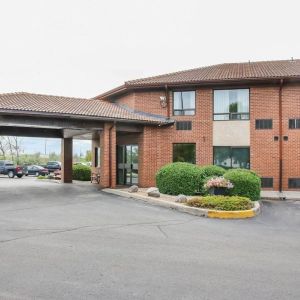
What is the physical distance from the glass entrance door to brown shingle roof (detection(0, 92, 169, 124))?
7.36ft

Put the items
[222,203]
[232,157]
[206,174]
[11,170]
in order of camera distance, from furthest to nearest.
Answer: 1. [11,170]
2. [232,157]
3. [206,174]
4. [222,203]

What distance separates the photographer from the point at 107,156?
59.4 ft

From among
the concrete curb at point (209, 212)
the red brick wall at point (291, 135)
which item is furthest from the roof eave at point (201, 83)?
the concrete curb at point (209, 212)

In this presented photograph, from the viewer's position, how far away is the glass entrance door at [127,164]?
66.8 feet

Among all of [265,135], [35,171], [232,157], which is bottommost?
[35,171]

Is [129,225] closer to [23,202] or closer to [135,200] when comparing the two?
[135,200]

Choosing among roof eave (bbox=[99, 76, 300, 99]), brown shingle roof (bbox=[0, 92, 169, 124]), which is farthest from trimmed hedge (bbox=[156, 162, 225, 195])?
roof eave (bbox=[99, 76, 300, 99])

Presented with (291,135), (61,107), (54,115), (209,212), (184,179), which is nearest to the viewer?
(209,212)

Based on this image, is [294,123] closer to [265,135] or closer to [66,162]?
[265,135]

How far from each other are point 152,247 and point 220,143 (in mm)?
12923

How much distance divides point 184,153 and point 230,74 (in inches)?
205

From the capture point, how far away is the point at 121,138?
21.4m

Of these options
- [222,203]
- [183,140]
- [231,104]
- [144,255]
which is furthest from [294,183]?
[144,255]

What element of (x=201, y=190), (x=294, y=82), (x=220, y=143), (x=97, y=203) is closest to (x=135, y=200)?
(x=97, y=203)
